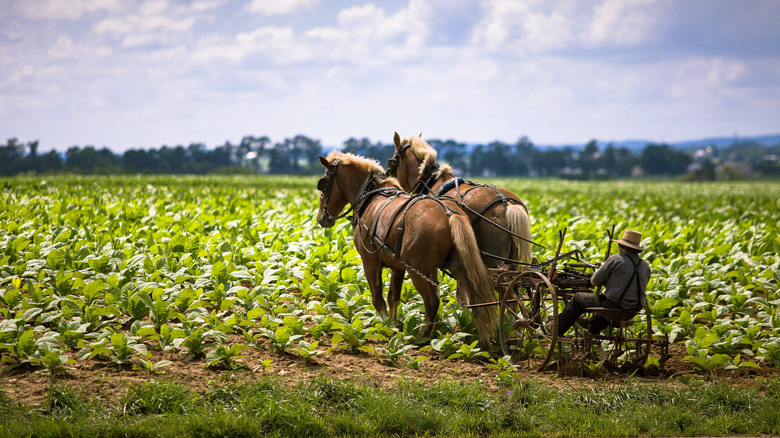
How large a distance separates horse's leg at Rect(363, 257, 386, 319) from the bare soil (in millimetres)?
889

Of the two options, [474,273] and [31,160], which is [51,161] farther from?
[474,273]

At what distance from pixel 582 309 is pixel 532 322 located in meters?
0.55

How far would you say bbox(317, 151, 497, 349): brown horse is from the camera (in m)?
5.63

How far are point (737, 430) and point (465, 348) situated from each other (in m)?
2.32

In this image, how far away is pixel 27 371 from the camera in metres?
4.88

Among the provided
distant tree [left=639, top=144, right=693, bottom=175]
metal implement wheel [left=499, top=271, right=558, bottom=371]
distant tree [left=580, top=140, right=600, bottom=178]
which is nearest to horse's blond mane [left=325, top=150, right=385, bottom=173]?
metal implement wheel [left=499, top=271, right=558, bottom=371]

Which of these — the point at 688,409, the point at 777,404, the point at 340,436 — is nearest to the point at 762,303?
the point at 777,404

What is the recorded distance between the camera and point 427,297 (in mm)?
6008

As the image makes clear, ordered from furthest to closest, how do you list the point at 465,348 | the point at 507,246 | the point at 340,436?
the point at 507,246 < the point at 465,348 < the point at 340,436

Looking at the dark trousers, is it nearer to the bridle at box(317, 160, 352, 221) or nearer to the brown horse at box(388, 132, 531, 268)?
the brown horse at box(388, 132, 531, 268)

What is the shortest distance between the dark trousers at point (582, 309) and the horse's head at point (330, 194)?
3.32 metres

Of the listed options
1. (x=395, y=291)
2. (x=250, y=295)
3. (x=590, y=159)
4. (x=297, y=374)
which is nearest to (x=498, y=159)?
(x=590, y=159)

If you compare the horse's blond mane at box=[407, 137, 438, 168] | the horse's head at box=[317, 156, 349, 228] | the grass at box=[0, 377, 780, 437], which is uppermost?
the horse's blond mane at box=[407, 137, 438, 168]

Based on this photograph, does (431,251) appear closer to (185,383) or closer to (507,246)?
(507,246)
